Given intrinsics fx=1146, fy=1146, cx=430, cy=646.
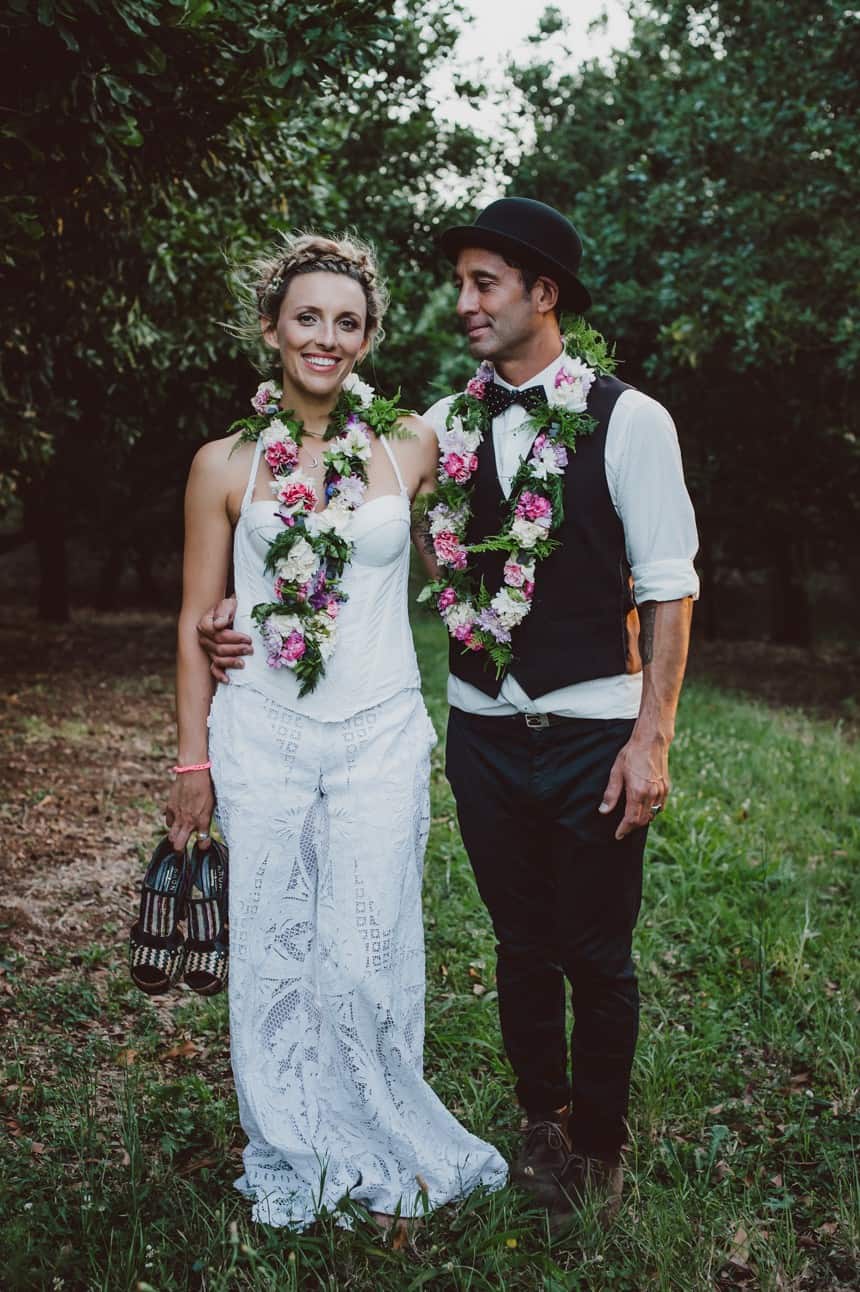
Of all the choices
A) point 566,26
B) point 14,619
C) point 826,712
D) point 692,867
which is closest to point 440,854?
point 692,867

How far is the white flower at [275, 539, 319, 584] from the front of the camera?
123 inches

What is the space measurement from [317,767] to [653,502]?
1178mm

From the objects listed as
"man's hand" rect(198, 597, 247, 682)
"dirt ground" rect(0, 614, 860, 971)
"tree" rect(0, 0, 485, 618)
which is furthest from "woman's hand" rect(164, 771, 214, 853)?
"tree" rect(0, 0, 485, 618)

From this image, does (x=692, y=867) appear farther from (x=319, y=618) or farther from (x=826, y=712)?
(x=826, y=712)

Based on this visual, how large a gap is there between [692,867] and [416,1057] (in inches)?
127

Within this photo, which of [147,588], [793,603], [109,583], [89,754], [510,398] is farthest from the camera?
[147,588]

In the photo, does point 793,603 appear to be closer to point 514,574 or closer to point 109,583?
point 109,583

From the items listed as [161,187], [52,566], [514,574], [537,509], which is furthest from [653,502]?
[52,566]

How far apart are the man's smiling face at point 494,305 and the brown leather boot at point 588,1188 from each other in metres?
2.45

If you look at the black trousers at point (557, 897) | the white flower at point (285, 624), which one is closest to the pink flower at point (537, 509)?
the black trousers at point (557, 897)

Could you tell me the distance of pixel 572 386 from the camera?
3.31 metres

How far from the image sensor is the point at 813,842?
6.80 meters

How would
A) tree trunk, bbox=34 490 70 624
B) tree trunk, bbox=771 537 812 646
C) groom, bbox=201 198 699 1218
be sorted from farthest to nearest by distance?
tree trunk, bbox=771 537 812 646
tree trunk, bbox=34 490 70 624
groom, bbox=201 198 699 1218

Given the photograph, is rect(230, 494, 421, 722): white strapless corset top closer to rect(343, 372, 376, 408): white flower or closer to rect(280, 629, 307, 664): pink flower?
rect(280, 629, 307, 664): pink flower
